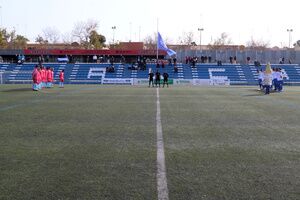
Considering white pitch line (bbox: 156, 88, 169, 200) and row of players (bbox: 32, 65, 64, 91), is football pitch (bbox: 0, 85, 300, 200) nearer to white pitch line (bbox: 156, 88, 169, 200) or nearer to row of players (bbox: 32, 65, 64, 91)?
white pitch line (bbox: 156, 88, 169, 200)

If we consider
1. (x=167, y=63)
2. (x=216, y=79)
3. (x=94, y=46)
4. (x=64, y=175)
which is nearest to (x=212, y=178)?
(x=64, y=175)

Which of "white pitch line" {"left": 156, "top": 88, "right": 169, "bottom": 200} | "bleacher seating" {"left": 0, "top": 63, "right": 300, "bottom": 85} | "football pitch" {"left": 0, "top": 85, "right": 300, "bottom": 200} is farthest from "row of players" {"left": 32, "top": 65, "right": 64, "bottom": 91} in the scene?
"white pitch line" {"left": 156, "top": 88, "right": 169, "bottom": 200}

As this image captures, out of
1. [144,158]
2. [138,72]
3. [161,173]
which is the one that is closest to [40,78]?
Result: [138,72]

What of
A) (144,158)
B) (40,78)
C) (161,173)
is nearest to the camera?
(161,173)

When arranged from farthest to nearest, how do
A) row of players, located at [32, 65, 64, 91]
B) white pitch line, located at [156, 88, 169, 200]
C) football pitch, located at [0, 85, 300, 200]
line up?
1. row of players, located at [32, 65, 64, 91]
2. football pitch, located at [0, 85, 300, 200]
3. white pitch line, located at [156, 88, 169, 200]

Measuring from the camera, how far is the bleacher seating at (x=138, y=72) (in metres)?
51.1

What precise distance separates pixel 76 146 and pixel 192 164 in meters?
2.47

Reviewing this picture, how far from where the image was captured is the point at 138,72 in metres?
53.8

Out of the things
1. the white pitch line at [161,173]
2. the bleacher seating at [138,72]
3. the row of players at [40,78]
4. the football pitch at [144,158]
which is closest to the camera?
the white pitch line at [161,173]

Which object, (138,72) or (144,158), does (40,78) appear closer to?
(138,72)

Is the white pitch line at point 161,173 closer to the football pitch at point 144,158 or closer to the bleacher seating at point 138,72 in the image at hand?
the football pitch at point 144,158

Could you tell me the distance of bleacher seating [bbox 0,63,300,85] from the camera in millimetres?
51069

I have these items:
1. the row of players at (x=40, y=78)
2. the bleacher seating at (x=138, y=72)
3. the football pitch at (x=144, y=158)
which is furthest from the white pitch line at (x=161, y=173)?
the bleacher seating at (x=138, y=72)

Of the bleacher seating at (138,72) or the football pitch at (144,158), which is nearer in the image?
the football pitch at (144,158)
